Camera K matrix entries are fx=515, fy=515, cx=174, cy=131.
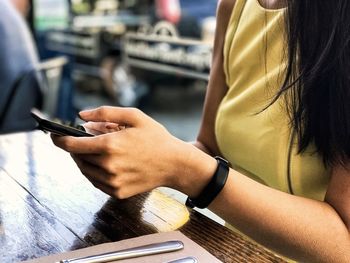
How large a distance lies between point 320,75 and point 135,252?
425 mm

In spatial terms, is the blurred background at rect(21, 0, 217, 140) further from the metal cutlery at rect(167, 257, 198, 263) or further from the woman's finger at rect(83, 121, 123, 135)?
the metal cutlery at rect(167, 257, 198, 263)

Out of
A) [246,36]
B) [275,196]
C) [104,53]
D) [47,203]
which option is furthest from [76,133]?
[104,53]

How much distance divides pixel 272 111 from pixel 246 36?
20 cm

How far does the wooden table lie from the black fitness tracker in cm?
3

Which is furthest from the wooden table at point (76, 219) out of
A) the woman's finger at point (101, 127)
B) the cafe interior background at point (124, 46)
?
the cafe interior background at point (124, 46)

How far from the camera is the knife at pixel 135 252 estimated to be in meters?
0.70

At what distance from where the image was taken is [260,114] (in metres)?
1.05

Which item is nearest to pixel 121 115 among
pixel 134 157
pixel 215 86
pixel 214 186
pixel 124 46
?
pixel 134 157

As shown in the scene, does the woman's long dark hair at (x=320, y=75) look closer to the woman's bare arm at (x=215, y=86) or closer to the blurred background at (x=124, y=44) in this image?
the woman's bare arm at (x=215, y=86)

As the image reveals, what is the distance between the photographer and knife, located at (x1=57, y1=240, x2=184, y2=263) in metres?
0.70

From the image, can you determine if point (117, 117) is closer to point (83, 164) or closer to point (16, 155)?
point (83, 164)

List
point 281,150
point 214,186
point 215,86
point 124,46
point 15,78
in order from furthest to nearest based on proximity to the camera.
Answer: point 124,46
point 15,78
point 215,86
point 281,150
point 214,186

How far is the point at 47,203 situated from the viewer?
91 centimetres

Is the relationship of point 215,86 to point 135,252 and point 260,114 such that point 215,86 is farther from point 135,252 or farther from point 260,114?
point 135,252
